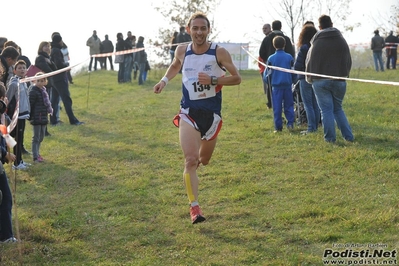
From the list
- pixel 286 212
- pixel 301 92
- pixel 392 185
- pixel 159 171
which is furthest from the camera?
pixel 301 92

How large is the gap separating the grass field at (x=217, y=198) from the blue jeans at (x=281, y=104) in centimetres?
24

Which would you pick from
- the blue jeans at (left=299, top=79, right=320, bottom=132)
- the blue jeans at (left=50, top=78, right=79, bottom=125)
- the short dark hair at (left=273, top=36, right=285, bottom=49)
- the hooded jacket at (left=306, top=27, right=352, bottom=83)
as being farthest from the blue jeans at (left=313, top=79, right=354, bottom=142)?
the blue jeans at (left=50, top=78, right=79, bottom=125)

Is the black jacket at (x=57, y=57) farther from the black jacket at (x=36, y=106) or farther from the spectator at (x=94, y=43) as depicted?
the spectator at (x=94, y=43)

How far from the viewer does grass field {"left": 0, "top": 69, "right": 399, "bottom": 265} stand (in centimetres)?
629

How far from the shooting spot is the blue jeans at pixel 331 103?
10930mm

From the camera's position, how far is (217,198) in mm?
8281

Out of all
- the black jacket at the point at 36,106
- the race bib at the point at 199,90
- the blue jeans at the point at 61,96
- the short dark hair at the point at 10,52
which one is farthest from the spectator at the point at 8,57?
the blue jeans at the point at 61,96

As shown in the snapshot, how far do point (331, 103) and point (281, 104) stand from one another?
1938mm

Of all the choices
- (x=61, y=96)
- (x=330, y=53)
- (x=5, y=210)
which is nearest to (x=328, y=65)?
(x=330, y=53)

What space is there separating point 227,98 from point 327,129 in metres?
9.56

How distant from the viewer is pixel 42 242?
683cm

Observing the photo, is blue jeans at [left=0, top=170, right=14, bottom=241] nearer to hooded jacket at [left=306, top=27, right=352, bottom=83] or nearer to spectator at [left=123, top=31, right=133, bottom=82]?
hooded jacket at [left=306, top=27, right=352, bottom=83]

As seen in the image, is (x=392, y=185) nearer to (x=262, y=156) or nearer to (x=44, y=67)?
(x=262, y=156)

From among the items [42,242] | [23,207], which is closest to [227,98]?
[23,207]
